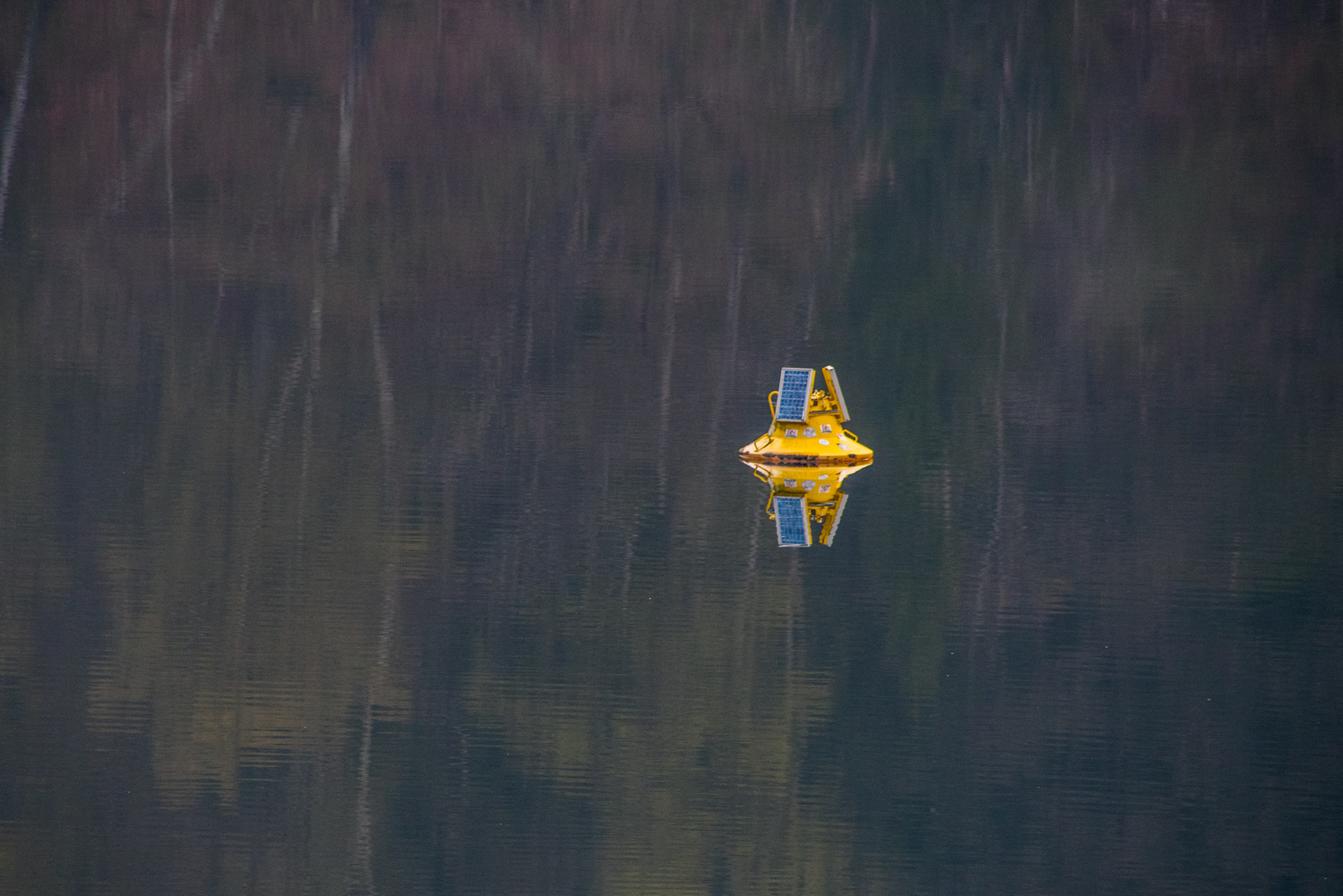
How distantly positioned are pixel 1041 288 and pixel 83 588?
7.26 ft

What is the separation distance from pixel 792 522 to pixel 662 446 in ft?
1.20

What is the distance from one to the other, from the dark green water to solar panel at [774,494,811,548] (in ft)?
0.12

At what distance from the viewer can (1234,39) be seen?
3756 millimetres

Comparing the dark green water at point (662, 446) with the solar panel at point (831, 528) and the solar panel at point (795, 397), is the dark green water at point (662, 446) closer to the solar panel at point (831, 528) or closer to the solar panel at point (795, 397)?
the solar panel at point (831, 528)

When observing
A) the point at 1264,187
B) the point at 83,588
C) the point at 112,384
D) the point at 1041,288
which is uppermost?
the point at 1264,187

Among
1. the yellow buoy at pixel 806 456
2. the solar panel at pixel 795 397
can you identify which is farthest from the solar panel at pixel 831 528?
the solar panel at pixel 795 397

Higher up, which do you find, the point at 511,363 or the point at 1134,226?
the point at 1134,226

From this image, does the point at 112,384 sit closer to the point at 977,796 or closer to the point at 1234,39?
the point at 977,796

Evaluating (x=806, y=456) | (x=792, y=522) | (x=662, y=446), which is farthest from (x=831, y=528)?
(x=662, y=446)

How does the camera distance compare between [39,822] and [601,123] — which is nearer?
[39,822]

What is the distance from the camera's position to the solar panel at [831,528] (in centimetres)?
328

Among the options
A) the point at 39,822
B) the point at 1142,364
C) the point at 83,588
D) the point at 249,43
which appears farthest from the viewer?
the point at 249,43

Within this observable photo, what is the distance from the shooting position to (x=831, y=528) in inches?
130

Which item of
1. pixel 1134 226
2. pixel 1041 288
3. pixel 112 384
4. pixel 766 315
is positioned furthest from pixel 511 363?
pixel 1134 226
